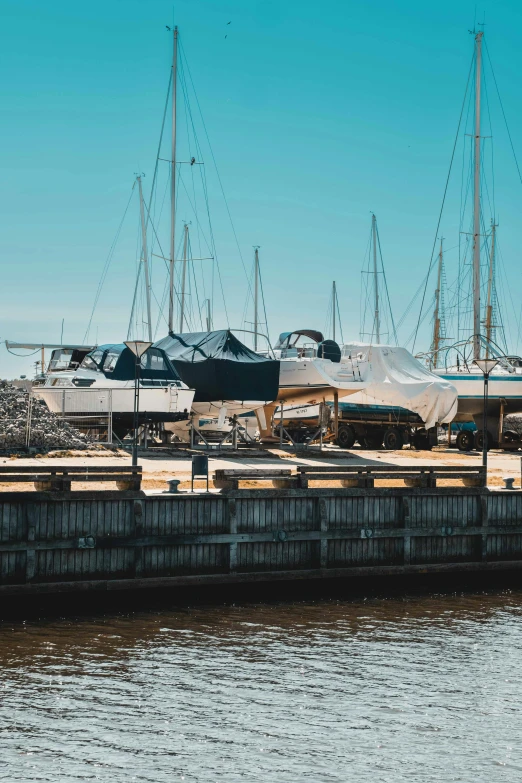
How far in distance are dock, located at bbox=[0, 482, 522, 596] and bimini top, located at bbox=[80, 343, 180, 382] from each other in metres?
15.2

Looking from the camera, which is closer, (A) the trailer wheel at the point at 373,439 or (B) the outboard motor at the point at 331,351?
(A) the trailer wheel at the point at 373,439

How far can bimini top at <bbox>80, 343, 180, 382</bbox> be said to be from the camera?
3158 cm

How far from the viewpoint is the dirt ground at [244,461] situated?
19547 mm

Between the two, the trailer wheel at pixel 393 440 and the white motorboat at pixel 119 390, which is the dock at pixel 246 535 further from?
the trailer wheel at pixel 393 440

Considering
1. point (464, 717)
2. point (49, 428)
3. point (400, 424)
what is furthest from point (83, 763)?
point (400, 424)

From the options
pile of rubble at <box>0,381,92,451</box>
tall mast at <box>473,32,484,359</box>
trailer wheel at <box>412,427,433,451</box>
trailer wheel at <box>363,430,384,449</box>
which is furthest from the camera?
tall mast at <box>473,32,484,359</box>

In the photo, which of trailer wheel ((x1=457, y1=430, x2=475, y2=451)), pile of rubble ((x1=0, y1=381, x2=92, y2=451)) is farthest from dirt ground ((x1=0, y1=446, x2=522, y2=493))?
trailer wheel ((x1=457, y1=430, x2=475, y2=451))

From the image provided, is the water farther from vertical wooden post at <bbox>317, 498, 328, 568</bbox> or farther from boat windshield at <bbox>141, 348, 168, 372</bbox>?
boat windshield at <bbox>141, 348, 168, 372</bbox>

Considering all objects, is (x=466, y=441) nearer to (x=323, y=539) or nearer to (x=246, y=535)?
(x=323, y=539)

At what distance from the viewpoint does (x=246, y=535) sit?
1638 centimetres

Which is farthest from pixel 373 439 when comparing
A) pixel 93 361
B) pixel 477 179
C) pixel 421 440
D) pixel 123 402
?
pixel 123 402

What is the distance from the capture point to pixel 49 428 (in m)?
27.2

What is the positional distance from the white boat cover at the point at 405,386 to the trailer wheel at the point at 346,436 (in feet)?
6.66

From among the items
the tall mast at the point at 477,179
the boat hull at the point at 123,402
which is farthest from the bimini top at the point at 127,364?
the tall mast at the point at 477,179
